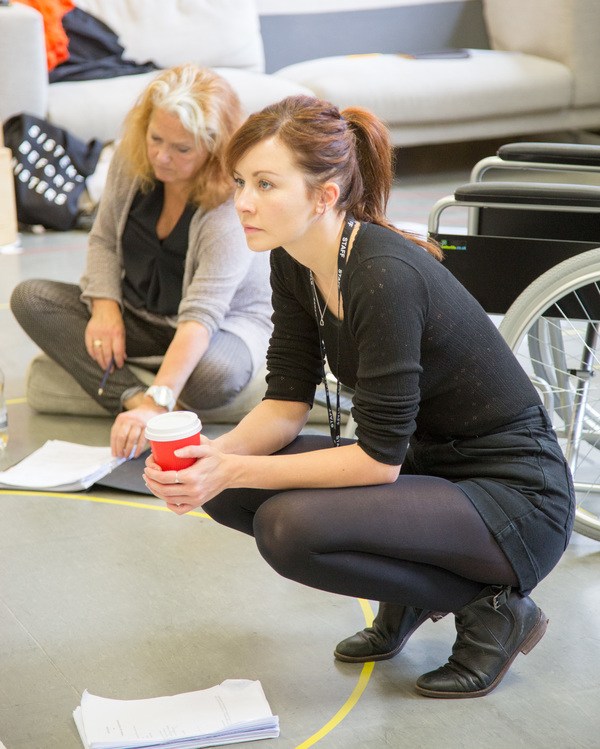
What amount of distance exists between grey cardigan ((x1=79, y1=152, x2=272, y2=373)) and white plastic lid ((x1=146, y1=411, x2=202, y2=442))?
1016 mm

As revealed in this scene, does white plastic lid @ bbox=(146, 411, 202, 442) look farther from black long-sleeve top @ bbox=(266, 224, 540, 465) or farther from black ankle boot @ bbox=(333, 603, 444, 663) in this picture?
black ankle boot @ bbox=(333, 603, 444, 663)

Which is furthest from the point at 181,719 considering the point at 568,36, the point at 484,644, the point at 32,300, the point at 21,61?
the point at 568,36

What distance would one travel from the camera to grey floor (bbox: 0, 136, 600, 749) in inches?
55.9

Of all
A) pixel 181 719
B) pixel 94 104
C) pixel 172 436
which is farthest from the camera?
pixel 94 104

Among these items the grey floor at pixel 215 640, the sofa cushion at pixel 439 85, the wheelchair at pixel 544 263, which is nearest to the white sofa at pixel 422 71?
the sofa cushion at pixel 439 85

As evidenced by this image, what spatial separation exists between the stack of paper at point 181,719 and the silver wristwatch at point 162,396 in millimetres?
837

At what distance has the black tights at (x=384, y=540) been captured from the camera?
53.9 inches

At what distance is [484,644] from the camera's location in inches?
58.1

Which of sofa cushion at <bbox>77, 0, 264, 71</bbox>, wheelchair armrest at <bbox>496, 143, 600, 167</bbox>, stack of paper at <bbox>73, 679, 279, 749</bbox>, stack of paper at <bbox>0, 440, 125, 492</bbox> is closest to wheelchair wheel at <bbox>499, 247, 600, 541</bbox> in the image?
wheelchair armrest at <bbox>496, 143, 600, 167</bbox>

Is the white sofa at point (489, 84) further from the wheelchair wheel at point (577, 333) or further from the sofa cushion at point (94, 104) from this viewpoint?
the wheelchair wheel at point (577, 333)

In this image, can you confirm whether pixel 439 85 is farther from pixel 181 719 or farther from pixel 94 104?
pixel 181 719

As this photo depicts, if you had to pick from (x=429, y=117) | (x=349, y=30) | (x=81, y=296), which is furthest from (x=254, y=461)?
(x=349, y=30)

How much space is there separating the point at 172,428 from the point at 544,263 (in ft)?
3.32

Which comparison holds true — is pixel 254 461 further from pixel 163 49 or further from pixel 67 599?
pixel 163 49
